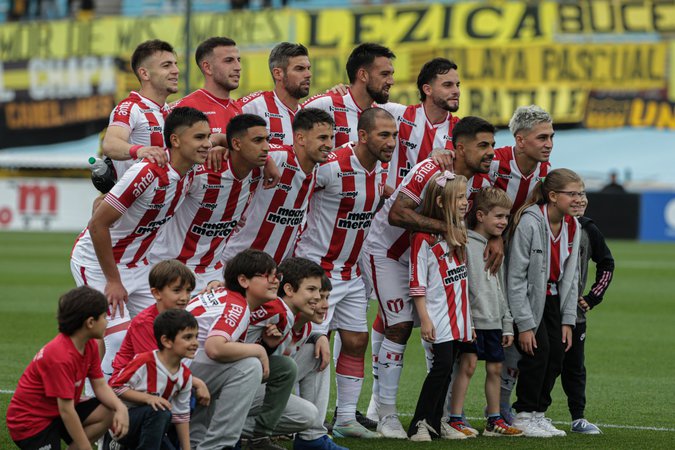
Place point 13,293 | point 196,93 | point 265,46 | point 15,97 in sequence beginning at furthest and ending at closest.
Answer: point 15,97 < point 265,46 < point 13,293 < point 196,93

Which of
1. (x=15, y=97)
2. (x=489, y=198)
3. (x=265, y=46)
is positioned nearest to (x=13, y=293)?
(x=489, y=198)

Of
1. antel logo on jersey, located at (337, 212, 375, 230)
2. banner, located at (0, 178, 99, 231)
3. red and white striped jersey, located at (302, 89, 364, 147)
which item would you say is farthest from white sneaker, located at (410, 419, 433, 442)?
banner, located at (0, 178, 99, 231)

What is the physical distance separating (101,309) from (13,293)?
36.3 ft

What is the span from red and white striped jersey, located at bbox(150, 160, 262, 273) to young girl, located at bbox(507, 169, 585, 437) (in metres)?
1.79

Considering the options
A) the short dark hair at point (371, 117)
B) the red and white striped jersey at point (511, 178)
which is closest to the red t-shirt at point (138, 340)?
the short dark hair at point (371, 117)

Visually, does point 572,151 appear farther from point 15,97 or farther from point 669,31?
point 15,97

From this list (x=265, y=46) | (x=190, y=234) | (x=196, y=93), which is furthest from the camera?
(x=265, y=46)

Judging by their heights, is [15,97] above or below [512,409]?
above

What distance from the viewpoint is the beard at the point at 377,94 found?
8117 millimetres

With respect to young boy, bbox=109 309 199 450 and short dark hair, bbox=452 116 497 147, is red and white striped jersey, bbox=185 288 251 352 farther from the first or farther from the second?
short dark hair, bbox=452 116 497 147

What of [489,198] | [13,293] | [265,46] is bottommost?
[13,293]

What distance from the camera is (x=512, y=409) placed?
818cm

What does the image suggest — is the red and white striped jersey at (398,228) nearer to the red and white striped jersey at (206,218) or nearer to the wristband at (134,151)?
the red and white striped jersey at (206,218)

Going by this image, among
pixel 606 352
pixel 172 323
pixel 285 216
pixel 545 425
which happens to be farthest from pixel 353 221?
pixel 606 352
